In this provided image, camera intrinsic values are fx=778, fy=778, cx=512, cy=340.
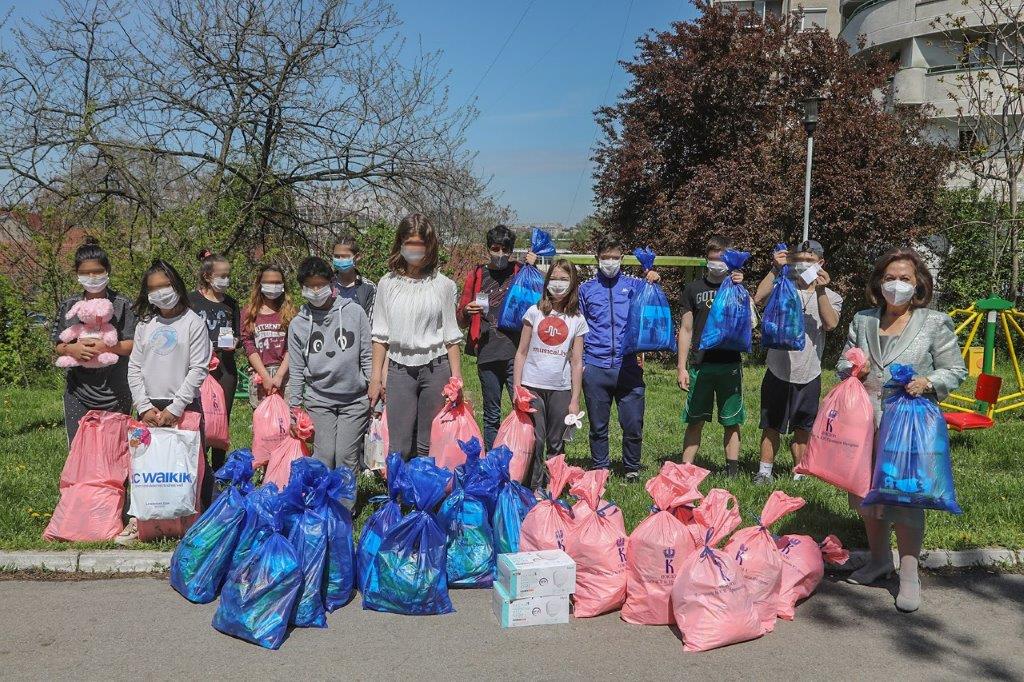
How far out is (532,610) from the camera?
13.0 feet

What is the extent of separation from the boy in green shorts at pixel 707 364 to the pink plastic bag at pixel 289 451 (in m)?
2.83

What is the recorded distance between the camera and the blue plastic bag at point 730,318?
5.87m

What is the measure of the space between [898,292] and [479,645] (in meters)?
2.93

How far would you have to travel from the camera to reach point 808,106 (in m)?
12.2

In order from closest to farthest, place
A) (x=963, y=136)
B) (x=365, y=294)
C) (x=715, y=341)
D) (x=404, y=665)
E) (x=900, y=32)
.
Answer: (x=404, y=665) → (x=715, y=341) → (x=365, y=294) → (x=963, y=136) → (x=900, y=32)

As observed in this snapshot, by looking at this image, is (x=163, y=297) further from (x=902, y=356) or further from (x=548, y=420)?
(x=902, y=356)

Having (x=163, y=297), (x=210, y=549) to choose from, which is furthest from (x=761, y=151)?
(x=210, y=549)

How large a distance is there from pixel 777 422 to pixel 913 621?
2315 mm

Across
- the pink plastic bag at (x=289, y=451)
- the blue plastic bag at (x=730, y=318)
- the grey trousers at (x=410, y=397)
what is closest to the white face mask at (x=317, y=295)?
the grey trousers at (x=410, y=397)

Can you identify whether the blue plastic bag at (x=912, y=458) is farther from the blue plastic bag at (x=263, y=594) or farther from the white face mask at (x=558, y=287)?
the blue plastic bag at (x=263, y=594)

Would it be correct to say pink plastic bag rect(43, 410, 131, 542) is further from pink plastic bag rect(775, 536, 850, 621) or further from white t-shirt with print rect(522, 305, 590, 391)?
pink plastic bag rect(775, 536, 850, 621)

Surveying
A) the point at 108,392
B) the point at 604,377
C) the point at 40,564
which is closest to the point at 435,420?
the point at 604,377

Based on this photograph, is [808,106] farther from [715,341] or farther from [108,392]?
[108,392]

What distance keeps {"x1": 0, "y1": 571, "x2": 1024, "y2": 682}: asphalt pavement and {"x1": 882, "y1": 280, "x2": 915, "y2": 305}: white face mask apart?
165 centimetres
